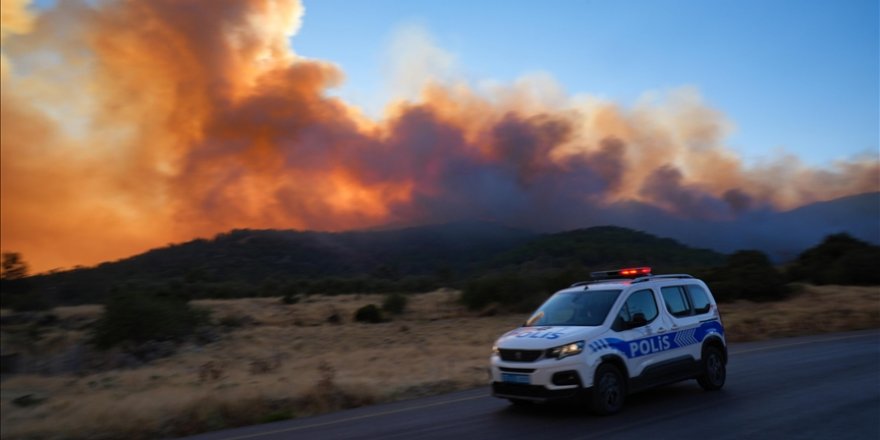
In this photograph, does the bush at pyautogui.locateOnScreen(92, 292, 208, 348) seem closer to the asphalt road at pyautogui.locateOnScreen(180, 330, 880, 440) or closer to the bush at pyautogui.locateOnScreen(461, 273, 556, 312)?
the bush at pyautogui.locateOnScreen(461, 273, 556, 312)

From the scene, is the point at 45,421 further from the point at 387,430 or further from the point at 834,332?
the point at 834,332

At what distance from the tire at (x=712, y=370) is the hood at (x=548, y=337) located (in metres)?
2.75

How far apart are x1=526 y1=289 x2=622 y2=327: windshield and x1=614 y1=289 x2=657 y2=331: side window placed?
211 millimetres

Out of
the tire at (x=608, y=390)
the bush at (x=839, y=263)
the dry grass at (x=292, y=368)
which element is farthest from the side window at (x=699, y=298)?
the bush at (x=839, y=263)

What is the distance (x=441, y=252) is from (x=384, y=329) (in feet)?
224

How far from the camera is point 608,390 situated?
29.1ft

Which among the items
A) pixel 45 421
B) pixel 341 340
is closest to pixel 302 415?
pixel 45 421

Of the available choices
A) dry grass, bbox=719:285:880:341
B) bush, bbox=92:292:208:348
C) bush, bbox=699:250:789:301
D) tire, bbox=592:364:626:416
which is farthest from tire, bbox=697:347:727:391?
bush, bbox=699:250:789:301

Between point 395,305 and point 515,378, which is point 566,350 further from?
Result: point 395,305

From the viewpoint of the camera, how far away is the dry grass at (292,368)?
40.9 ft

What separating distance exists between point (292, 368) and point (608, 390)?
1601 cm

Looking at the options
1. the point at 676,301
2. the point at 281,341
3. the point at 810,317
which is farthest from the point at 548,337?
the point at 281,341

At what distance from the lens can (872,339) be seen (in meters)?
18.0

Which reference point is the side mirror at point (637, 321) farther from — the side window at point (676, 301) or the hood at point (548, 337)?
the side window at point (676, 301)
